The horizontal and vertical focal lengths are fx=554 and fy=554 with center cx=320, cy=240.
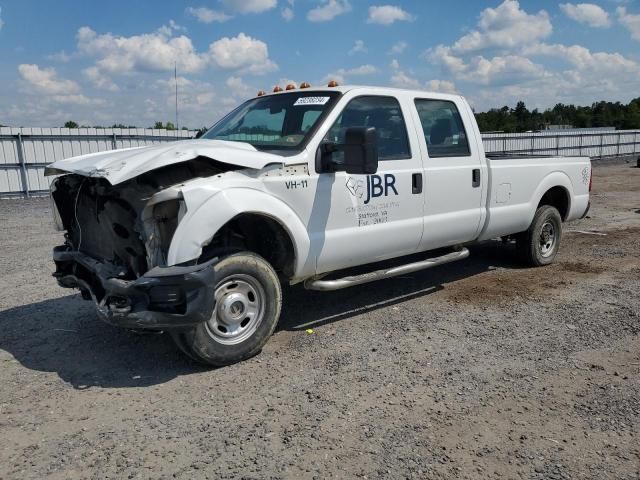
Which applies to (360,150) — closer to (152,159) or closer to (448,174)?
(152,159)

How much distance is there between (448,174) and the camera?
18.8 ft

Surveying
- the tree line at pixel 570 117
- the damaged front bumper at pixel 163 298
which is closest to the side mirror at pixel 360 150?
the damaged front bumper at pixel 163 298

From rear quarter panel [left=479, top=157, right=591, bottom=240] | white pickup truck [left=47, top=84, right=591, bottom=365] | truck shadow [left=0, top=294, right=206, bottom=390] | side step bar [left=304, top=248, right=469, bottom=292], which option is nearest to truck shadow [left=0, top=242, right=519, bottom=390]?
truck shadow [left=0, top=294, right=206, bottom=390]

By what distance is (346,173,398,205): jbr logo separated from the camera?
15.9 ft

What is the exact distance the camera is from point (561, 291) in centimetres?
616

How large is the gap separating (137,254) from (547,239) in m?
5.48

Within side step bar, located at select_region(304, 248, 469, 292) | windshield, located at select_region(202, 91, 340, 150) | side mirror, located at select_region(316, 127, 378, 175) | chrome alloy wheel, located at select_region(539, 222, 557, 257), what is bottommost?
chrome alloy wheel, located at select_region(539, 222, 557, 257)

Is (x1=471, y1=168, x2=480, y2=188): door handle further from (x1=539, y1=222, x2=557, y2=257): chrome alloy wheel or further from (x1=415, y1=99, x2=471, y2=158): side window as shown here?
(x1=539, y1=222, x2=557, y2=257): chrome alloy wheel

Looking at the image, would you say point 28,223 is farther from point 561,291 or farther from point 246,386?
point 561,291

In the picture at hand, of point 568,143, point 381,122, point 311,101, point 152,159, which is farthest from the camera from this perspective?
point 568,143

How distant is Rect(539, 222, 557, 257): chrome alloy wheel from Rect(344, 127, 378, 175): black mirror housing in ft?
12.7

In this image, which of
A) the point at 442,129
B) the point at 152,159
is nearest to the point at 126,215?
the point at 152,159

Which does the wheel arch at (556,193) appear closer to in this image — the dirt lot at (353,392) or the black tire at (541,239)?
the black tire at (541,239)

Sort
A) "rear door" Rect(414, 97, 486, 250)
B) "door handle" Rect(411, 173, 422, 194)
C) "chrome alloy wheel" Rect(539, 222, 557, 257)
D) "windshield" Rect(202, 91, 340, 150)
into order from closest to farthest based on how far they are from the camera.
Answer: "windshield" Rect(202, 91, 340, 150) → "door handle" Rect(411, 173, 422, 194) → "rear door" Rect(414, 97, 486, 250) → "chrome alloy wheel" Rect(539, 222, 557, 257)
